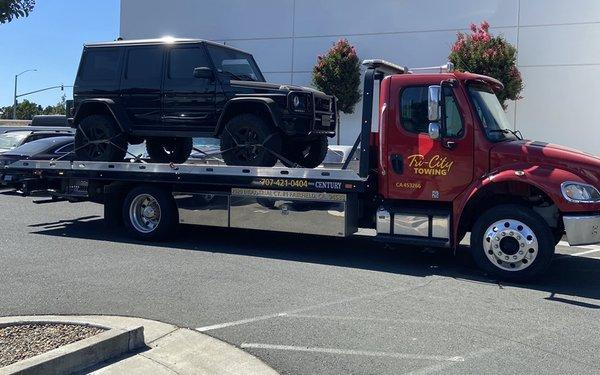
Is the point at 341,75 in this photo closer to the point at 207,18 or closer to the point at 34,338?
the point at 207,18

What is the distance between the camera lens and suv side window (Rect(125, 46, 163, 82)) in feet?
32.4

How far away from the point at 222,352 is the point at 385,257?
4.52 meters

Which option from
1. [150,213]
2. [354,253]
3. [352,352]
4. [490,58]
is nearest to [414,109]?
[354,253]

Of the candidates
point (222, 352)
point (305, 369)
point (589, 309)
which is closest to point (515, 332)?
point (589, 309)

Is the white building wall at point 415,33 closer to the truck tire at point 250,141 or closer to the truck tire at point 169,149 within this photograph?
the truck tire at point 169,149

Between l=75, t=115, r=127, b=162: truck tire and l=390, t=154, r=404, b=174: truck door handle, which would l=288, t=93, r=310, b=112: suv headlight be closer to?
l=390, t=154, r=404, b=174: truck door handle

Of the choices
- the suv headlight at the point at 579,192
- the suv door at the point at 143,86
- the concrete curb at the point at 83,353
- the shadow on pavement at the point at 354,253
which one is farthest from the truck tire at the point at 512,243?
the suv door at the point at 143,86

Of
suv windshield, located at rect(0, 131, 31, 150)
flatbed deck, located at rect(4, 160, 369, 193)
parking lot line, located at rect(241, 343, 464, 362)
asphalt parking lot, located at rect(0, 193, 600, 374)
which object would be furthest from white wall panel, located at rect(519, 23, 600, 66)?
parking lot line, located at rect(241, 343, 464, 362)

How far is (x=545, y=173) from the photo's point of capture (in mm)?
7469

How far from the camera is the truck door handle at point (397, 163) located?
27.2ft

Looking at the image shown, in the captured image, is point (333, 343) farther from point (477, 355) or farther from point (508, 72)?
point (508, 72)

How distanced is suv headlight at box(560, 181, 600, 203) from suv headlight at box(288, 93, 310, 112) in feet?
12.3

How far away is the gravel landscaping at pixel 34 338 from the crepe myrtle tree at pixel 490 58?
50.6 feet

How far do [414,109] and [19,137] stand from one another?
44.2 feet
